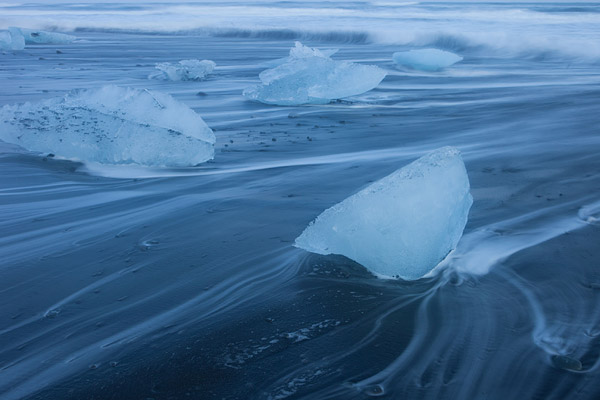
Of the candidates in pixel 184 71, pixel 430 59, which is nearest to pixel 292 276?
pixel 184 71

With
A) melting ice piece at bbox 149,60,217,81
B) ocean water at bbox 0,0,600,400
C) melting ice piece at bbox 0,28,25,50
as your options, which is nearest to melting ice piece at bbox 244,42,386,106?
ocean water at bbox 0,0,600,400

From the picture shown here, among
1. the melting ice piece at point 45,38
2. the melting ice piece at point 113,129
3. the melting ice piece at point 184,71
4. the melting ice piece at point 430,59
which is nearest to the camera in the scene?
the melting ice piece at point 113,129

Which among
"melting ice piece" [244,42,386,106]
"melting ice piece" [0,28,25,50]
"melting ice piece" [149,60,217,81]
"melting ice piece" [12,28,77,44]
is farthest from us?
"melting ice piece" [12,28,77,44]

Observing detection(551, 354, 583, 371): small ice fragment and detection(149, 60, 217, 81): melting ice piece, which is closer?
detection(551, 354, 583, 371): small ice fragment

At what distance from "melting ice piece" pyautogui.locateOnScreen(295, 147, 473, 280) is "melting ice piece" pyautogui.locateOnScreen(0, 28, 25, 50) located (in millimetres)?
11212

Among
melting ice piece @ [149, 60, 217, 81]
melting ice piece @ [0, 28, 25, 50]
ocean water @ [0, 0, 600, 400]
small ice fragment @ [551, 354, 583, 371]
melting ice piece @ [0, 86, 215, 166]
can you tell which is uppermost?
melting ice piece @ [0, 28, 25, 50]

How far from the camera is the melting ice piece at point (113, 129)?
3.74 m

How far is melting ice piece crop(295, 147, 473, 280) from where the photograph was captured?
2.23 metres

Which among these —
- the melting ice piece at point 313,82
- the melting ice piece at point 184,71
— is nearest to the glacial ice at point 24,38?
the melting ice piece at point 184,71

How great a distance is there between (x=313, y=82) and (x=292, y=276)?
3.94 m

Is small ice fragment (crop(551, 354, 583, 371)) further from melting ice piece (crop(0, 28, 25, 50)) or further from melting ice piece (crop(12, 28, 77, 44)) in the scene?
melting ice piece (crop(12, 28, 77, 44))

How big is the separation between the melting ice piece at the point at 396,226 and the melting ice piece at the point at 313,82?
366 cm

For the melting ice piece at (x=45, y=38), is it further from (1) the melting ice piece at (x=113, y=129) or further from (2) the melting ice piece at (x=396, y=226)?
(2) the melting ice piece at (x=396, y=226)

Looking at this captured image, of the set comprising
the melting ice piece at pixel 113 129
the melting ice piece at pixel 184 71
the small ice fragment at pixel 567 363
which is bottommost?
the small ice fragment at pixel 567 363
